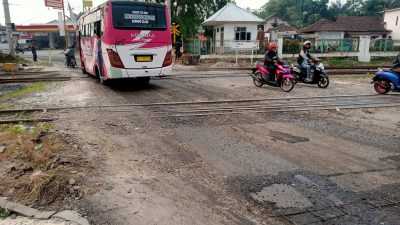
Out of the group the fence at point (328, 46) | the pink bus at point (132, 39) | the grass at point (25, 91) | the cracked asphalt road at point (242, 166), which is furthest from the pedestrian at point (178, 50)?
the cracked asphalt road at point (242, 166)

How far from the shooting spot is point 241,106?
33.8 ft

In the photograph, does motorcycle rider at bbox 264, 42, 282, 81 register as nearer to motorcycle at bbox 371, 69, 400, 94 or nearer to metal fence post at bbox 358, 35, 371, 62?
motorcycle at bbox 371, 69, 400, 94

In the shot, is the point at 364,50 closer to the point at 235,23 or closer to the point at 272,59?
the point at 235,23

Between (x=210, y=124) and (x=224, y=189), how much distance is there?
11.9ft

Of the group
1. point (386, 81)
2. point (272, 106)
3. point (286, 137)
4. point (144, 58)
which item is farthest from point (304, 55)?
point (286, 137)

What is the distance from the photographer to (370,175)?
5.06 metres

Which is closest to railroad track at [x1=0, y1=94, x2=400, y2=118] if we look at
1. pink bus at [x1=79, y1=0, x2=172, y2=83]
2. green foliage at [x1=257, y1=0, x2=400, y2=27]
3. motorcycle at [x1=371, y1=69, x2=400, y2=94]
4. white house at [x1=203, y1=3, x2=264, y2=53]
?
motorcycle at [x1=371, y1=69, x2=400, y2=94]

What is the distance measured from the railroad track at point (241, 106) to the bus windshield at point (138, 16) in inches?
150

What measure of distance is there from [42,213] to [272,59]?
10892mm

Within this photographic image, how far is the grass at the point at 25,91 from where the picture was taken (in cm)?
1225

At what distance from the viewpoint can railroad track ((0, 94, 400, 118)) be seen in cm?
943

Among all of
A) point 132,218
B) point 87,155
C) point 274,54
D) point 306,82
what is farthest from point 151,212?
point 306,82

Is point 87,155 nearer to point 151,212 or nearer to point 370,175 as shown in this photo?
point 151,212

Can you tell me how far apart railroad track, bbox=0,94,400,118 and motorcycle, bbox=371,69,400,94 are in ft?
1.90
